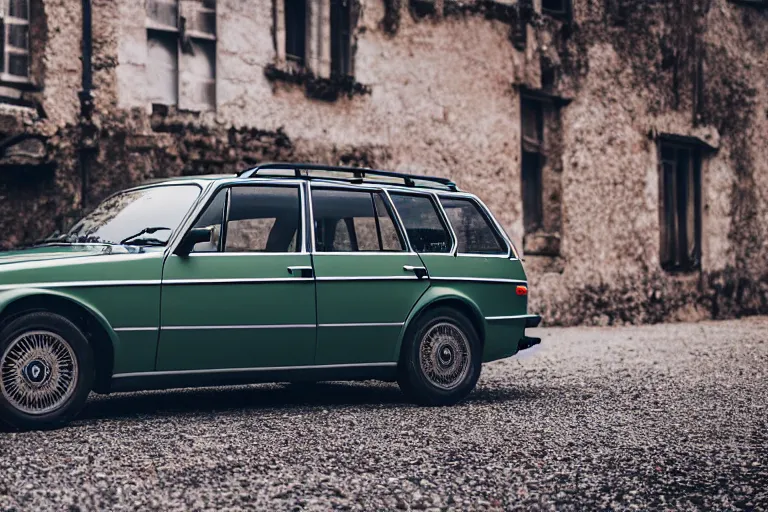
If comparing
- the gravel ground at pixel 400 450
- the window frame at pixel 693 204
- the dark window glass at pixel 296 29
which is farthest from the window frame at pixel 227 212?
the window frame at pixel 693 204

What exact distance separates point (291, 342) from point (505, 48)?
10.8 meters

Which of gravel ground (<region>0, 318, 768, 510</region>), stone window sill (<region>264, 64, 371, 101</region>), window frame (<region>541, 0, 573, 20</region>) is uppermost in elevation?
window frame (<region>541, 0, 573, 20</region>)

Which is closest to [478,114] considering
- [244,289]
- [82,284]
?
[244,289]

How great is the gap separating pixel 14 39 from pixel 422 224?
6.23m

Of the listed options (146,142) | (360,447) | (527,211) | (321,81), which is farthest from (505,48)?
(360,447)

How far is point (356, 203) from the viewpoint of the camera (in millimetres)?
7719

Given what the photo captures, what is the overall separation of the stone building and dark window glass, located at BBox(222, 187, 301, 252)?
5466 millimetres

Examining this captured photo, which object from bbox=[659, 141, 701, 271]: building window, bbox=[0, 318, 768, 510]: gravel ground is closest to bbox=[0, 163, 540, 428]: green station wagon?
bbox=[0, 318, 768, 510]: gravel ground

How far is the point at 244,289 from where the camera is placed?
6.82 metres

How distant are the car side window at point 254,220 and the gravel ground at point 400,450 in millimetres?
1108

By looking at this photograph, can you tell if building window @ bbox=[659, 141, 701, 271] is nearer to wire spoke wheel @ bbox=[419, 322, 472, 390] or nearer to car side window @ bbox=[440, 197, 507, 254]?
car side window @ bbox=[440, 197, 507, 254]

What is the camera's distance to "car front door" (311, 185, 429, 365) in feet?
23.7

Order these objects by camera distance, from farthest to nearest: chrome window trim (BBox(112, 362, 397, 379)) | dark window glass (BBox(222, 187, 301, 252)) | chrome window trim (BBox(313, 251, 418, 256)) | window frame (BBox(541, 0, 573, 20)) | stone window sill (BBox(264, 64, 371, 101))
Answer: window frame (BBox(541, 0, 573, 20)) → stone window sill (BBox(264, 64, 371, 101)) → chrome window trim (BBox(313, 251, 418, 256)) → dark window glass (BBox(222, 187, 301, 252)) → chrome window trim (BBox(112, 362, 397, 379))

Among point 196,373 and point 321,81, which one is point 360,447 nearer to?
point 196,373
